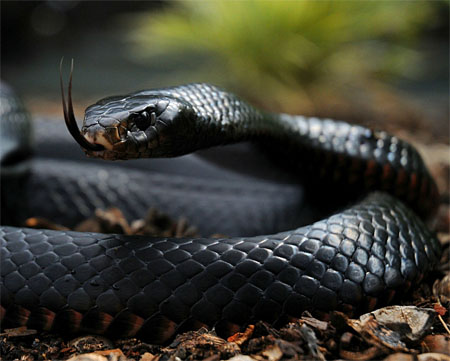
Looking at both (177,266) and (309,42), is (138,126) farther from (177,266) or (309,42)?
(309,42)

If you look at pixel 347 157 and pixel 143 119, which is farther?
pixel 347 157

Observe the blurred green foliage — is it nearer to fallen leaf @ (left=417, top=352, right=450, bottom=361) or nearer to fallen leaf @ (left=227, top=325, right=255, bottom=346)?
fallen leaf @ (left=227, top=325, right=255, bottom=346)

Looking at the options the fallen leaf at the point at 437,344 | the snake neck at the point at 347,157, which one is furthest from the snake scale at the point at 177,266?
the snake neck at the point at 347,157

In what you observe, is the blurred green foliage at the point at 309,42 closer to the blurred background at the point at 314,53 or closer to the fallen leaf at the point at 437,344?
the blurred background at the point at 314,53

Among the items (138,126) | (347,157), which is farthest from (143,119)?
(347,157)

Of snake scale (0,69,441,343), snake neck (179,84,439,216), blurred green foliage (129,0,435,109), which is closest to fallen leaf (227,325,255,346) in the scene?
snake scale (0,69,441,343)

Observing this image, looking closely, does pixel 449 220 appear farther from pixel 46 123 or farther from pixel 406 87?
pixel 406 87

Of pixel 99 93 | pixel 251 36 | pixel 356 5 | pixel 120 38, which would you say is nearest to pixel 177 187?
pixel 251 36
